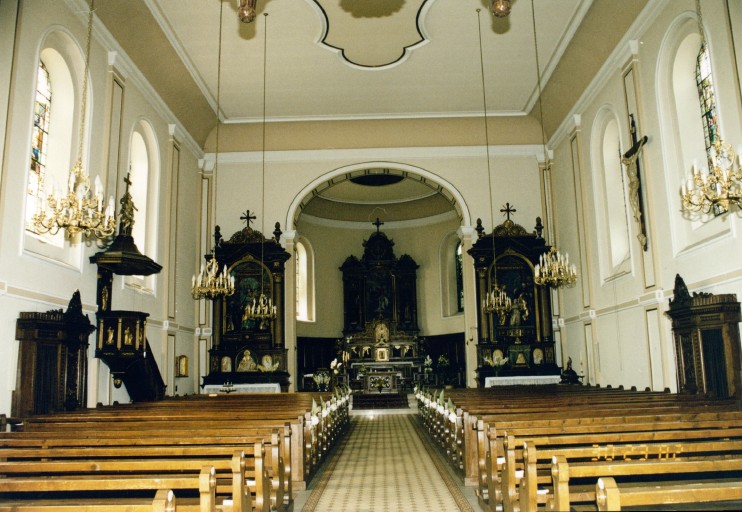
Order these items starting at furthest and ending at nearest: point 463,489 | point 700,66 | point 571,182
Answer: point 571,182
point 700,66
point 463,489

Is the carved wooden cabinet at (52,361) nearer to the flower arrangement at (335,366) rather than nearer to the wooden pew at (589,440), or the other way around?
the wooden pew at (589,440)

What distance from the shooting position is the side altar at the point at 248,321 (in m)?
14.4

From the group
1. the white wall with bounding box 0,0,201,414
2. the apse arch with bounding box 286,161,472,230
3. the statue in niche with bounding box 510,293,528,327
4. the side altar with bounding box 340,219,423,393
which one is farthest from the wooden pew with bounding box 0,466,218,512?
the side altar with bounding box 340,219,423,393

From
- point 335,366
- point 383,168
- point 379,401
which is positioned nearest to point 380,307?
point 335,366

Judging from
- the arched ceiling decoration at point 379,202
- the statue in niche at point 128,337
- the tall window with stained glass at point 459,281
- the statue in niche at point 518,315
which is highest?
the arched ceiling decoration at point 379,202

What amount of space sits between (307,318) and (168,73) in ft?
35.9

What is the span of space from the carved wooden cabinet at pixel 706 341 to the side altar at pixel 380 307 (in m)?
12.0

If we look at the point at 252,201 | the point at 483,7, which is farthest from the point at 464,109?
the point at 252,201

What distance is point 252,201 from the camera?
15.7 m

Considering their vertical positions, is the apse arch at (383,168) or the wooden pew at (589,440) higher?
the apse arch at (383,168)

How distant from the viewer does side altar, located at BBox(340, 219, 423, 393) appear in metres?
20.8

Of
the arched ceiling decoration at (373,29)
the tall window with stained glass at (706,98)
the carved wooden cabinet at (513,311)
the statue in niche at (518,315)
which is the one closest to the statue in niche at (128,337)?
the arched ceiling decoration at (373,29)

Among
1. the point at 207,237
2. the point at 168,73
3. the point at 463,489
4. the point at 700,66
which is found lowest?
the point at 463,489

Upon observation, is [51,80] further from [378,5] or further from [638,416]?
[638,416]
